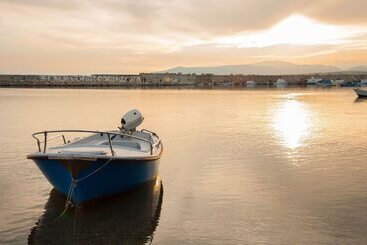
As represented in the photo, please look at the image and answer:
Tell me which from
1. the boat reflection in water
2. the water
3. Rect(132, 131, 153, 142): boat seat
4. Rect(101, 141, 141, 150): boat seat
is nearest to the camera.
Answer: the boat reflection in water

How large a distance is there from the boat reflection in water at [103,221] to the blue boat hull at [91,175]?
398mm

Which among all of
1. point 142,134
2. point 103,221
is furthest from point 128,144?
point 103,221

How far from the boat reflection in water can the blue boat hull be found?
1.31ft

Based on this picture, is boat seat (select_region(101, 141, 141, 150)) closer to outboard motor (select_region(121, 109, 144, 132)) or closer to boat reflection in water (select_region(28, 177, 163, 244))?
outboard motor (select_region(121, 109, 144, 132))

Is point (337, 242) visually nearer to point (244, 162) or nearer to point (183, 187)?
point (183, 187)

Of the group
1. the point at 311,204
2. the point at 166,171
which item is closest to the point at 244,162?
the point at 166,171

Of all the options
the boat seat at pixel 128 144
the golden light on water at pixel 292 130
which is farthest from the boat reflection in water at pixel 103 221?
the golden light on water at pixel 292 130

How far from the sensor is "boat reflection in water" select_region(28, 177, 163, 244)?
34.5ft

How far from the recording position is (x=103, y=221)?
11648 millimetres

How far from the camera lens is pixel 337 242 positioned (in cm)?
1015

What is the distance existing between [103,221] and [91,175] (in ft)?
4.17

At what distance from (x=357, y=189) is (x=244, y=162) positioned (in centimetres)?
567

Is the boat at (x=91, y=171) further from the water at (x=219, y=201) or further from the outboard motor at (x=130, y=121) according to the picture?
the outboard motor at (x=130, y=121)

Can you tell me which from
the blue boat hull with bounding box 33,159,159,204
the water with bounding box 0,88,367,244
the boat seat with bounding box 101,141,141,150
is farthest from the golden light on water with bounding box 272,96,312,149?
the blue boat hull with bounding box 33,159,159,204
